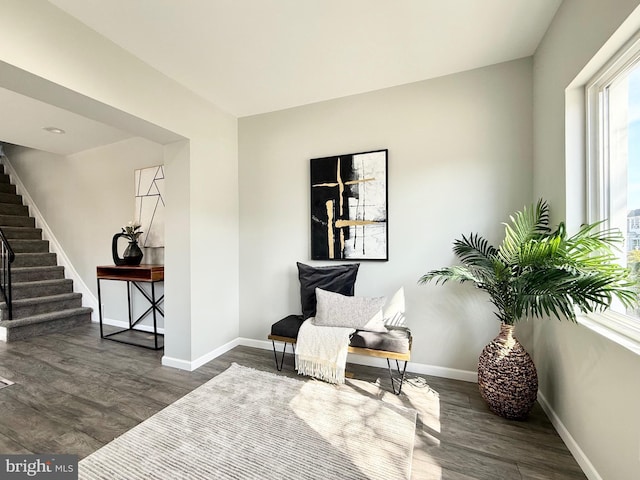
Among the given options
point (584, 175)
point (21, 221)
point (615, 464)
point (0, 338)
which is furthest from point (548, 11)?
point (21, 221)

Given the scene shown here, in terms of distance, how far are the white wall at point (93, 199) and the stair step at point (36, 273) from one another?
0.92 ft

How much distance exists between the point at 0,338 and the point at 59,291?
0.92 meters

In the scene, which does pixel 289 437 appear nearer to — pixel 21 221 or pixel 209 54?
pixel 209 54

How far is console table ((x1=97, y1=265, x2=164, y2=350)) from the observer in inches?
121

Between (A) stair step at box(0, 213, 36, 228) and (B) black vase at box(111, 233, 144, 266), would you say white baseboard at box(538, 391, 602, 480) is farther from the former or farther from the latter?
(A) stair step at box(0, 213, 36, 228)

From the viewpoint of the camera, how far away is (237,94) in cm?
273

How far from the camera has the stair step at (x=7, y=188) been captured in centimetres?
489

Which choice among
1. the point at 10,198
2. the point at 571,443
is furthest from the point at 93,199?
the point at 571,443

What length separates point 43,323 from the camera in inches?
143

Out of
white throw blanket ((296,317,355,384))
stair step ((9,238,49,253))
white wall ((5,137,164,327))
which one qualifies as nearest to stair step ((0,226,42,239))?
stair step ((9,238,49,253))

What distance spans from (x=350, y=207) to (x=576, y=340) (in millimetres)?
1870

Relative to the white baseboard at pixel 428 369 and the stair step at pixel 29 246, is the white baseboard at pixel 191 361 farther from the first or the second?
the stair step at pixel 29 246

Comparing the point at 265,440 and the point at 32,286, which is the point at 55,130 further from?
the point at 265,440

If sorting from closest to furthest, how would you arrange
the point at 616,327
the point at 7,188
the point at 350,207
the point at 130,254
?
the point at 616,327 → the point at 350,207 → the point at 130,254 → the point at 7,188
